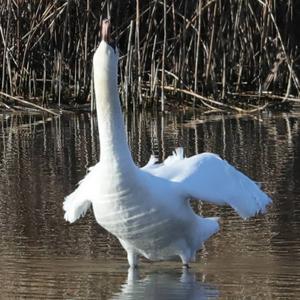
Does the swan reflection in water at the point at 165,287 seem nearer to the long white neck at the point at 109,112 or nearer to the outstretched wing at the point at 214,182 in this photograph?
the outstretched wing at the point at 214,182

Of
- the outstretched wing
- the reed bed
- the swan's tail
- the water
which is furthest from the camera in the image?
the reed bed

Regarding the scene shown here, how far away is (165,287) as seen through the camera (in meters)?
6.28

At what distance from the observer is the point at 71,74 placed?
19156mm

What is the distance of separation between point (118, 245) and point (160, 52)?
1144 cm

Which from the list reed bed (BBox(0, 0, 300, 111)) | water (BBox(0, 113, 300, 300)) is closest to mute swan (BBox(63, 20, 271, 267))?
water (BBox(0, 113, 300, 300))

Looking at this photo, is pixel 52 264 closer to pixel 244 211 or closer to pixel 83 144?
pixel 244 211

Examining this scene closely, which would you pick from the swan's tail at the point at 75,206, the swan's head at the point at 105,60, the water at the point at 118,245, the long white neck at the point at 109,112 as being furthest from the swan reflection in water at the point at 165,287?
the swan's head at the point at 105,60

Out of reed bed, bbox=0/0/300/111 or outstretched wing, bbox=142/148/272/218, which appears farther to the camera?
reed bed, bbox=0/0/300/111

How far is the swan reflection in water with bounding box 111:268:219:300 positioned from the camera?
19.6ft

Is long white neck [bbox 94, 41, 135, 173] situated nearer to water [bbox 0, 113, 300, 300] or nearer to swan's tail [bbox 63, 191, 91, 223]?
swan's tail [bbox 63, 191, 91, 223]

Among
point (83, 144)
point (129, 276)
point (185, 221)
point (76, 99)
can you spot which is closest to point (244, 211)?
point (185, 221)

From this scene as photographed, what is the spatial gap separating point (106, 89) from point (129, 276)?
121cm

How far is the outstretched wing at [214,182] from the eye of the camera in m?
6.41

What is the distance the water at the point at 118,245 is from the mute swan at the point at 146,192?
0.78 feet
